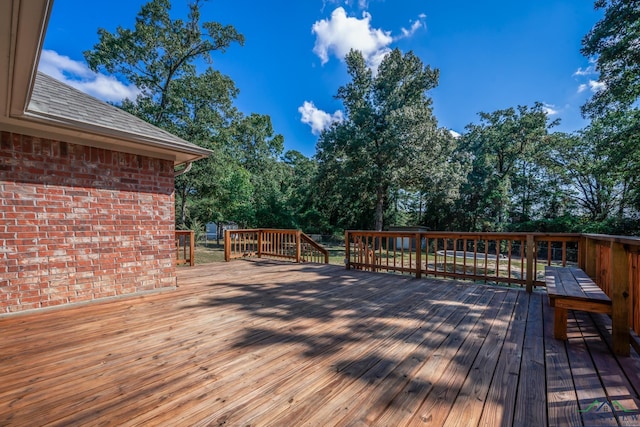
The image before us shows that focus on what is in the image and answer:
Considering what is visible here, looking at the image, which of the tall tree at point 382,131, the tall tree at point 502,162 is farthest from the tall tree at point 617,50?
the tall tree at point 502,162

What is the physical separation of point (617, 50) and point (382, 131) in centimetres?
935

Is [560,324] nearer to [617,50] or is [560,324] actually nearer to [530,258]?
[530,258]

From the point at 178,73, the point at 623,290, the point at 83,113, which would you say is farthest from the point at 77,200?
the point at 178,73

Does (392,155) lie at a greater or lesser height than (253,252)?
greater

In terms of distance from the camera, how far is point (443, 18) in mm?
9016

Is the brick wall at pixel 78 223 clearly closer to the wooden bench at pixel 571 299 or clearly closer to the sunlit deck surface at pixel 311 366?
the sunlit deck surface at pixel 311 366

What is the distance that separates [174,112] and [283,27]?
25.2 feet

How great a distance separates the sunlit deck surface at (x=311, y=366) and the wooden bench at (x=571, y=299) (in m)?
0.17

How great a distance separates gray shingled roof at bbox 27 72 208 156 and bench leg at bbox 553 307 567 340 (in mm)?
4869

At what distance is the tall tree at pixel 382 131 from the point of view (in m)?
15.0

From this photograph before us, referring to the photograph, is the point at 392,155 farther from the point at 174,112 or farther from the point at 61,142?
the point at 61,142

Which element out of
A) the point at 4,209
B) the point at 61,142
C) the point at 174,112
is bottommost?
the point at 4,209

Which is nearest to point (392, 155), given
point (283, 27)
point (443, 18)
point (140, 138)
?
point (443, 18)

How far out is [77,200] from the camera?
3.30 meters
